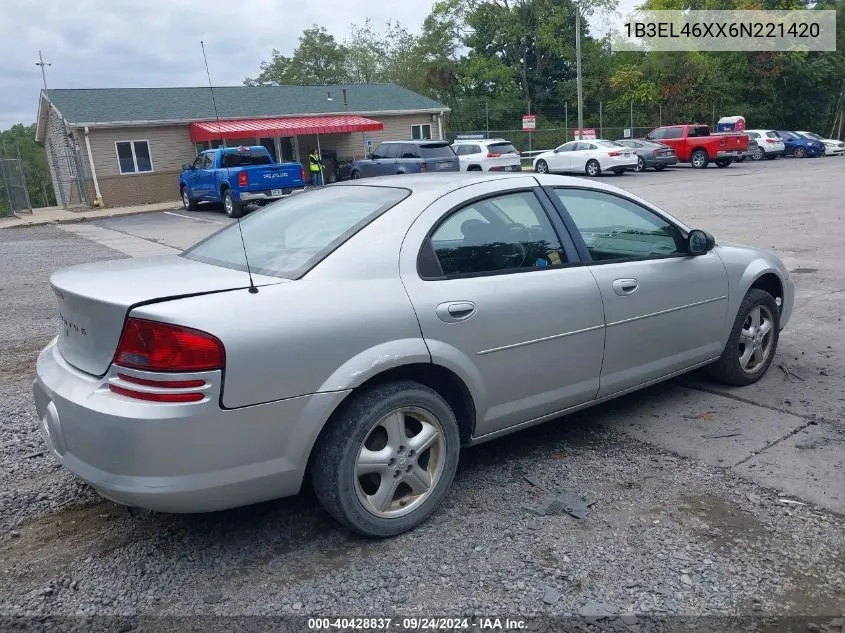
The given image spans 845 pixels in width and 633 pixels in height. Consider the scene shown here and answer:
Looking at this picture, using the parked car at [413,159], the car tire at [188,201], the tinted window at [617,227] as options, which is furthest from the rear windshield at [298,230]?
the car tire at [188,201]

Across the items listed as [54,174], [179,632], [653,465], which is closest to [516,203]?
[653,465]

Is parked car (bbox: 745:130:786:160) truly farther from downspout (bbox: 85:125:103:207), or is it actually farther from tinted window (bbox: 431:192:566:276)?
tinted window (bbox: 431:192:566:276)

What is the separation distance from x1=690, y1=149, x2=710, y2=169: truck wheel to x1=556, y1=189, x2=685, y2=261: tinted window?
28222mm

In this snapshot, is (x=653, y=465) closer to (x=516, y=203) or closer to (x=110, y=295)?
(x=516, y=203)

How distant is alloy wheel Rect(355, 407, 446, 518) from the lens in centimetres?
311

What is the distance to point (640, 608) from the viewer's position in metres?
2.70

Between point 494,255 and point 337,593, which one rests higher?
point 494,255

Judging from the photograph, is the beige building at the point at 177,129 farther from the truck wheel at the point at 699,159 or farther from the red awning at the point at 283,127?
the truck wheel at the point at 699,159

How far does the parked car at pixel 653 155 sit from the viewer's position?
95.3ft

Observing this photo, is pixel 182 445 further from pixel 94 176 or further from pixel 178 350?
pixel 94 176

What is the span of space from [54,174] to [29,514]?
30.7 metres

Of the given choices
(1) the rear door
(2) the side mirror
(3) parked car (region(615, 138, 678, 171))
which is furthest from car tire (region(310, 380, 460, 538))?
(3) parked car (region(615, 138, 678, 171))

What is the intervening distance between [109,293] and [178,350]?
→ 514mm

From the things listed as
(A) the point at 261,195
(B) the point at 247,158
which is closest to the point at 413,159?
(B) the point at 247,158
